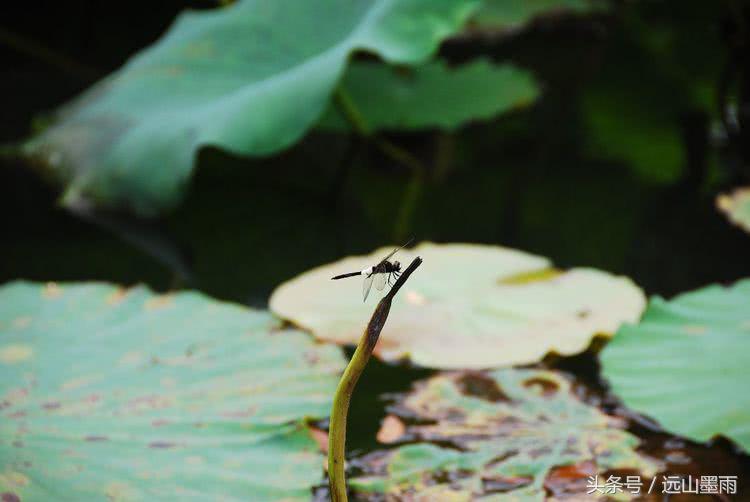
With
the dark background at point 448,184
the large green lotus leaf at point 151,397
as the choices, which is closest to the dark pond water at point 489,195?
the dark background at point 448,184

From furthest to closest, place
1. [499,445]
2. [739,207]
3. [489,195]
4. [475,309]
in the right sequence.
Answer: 1. [489,195]
2. [739,207]
3. [475,309]
4. [499,445]

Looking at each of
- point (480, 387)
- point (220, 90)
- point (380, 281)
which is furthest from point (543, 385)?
point (220, 90)

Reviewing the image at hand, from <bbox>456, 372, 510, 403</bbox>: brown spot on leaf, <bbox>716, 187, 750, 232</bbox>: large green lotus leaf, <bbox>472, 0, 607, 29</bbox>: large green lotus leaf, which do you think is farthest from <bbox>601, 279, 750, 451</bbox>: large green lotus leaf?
<bbox>472, 0, 607, 29</bbox>: large green lotus leaf

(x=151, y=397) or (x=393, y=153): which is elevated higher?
(x=151, y=397)

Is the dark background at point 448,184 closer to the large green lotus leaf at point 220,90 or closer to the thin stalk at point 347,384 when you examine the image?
the large green lotus leaf at point 220,90

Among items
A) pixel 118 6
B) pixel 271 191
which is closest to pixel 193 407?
pixel 271 191

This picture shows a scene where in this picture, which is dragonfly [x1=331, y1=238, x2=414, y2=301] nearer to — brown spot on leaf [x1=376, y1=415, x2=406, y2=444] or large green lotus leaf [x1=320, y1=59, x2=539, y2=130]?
brown spot on leaf [x1=376, y1=415, x2=406, y2=444]

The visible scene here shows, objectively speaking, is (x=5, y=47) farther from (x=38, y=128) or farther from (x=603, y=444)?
(x=603, y=444)

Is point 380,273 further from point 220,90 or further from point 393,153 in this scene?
point 393,153
